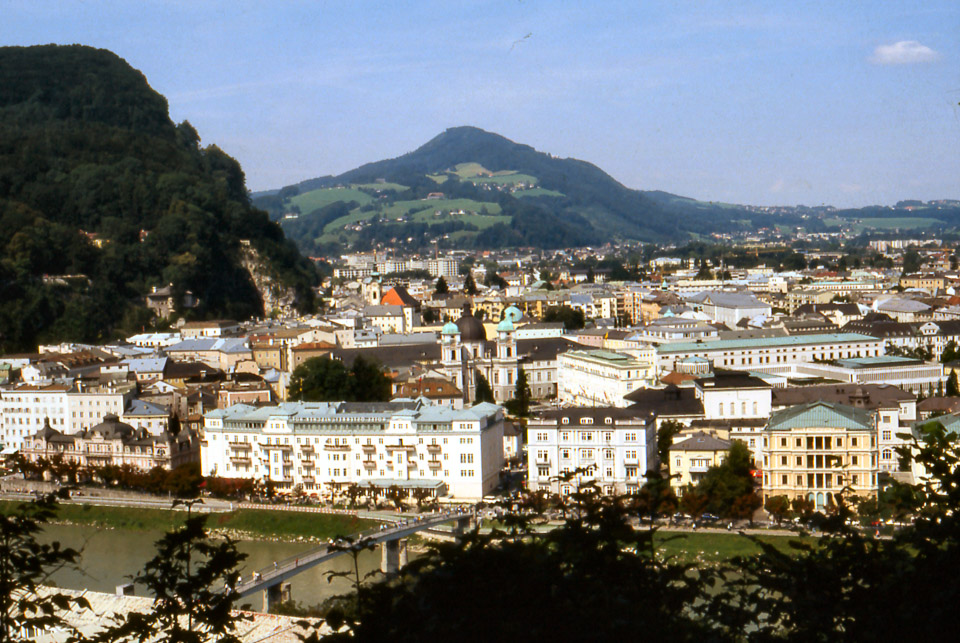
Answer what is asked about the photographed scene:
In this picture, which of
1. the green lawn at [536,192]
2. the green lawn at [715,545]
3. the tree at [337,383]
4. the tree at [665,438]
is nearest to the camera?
the green lawn at [715,545]

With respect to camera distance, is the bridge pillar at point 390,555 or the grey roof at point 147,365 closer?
the bridge pillar at point 390,555

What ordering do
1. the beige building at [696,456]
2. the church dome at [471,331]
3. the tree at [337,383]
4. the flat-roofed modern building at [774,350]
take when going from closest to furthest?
1. the beige building at [696,456]
2. the tree at [337,383]
3. the flat-roofed modern building at [774,350]
4. the church dome at [471,331]

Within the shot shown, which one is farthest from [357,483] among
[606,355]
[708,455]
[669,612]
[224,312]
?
[224,312]

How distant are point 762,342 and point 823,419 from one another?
32.5 ft

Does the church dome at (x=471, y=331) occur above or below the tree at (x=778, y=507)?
above

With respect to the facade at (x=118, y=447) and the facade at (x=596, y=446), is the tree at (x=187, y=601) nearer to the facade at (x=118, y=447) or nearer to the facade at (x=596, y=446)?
the facade at (x=596, y=446)

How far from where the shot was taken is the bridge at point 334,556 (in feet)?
31.9

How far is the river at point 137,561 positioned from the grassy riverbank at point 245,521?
161 mm

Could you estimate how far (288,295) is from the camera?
32156 mm

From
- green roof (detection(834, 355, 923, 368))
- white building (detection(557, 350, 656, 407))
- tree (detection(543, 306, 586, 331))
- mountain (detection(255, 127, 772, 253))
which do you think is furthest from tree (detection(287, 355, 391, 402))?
mountain (detection(255, 127, 772, 253))

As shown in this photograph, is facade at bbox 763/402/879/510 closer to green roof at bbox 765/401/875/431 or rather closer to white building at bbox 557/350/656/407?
green roof at bbox 765/401/875/431

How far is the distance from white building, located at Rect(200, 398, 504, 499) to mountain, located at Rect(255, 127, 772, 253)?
66755mm

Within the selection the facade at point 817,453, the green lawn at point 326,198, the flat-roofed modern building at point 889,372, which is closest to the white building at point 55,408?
the facade at point 817,453

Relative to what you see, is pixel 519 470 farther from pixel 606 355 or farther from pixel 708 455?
pixel 606 355
